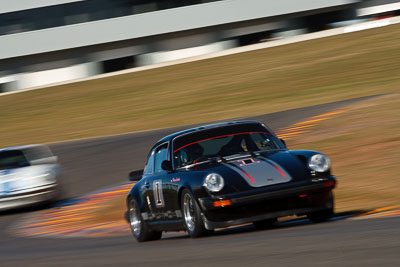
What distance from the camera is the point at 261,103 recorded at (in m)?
29.4

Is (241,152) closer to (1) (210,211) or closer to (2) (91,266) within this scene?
(1) (210,211)

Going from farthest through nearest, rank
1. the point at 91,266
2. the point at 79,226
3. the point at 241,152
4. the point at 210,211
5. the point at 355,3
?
1. the point at 355,3
2. the point at 79,226
3. the point at 241,152
4. the point at 210,211
5. the point at 91,266

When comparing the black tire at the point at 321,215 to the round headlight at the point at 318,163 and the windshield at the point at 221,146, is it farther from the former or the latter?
the windshield at the point at 221,146

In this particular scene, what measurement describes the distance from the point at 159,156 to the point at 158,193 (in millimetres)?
577

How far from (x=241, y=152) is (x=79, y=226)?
458 cm

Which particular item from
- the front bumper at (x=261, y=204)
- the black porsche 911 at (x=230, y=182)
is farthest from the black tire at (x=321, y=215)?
the front bumper at (x=261, y=204)

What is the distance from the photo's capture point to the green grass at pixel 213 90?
29.1m

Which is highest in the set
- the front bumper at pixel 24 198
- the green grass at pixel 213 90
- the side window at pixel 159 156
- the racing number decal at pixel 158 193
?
the side window at pixel 159 156

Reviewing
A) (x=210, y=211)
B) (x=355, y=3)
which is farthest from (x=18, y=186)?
(x=355, y=3)

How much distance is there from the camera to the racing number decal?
30.3ft

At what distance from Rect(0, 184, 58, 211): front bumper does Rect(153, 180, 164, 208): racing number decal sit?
664 cm

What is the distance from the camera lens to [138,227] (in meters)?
9.99

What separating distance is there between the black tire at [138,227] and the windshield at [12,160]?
6419mm

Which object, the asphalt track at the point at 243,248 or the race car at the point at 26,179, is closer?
the asphalt track at the point at 243,248
